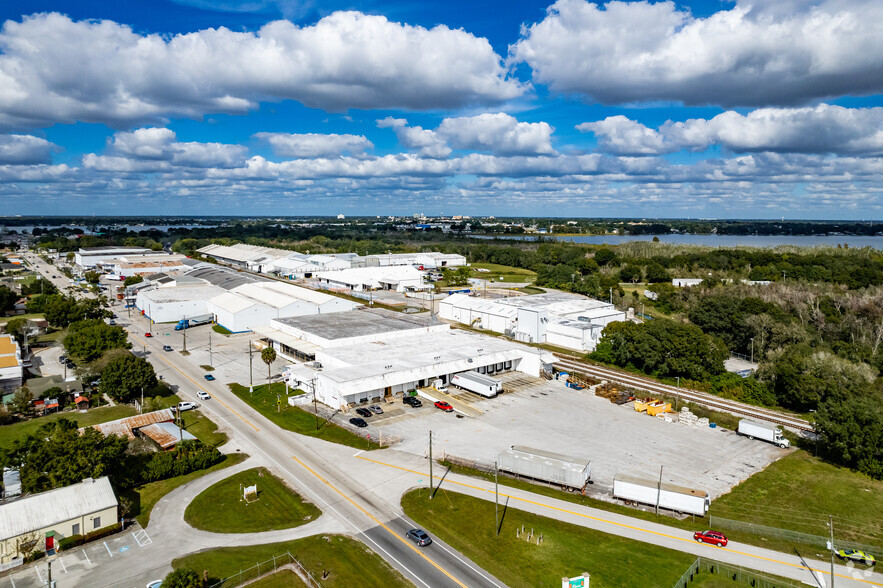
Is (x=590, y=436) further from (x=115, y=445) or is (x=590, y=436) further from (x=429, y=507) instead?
(x=115, y=445)

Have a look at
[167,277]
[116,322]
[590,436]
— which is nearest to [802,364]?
[590,436]

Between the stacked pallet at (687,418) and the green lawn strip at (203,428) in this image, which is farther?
the stacked pallet at (687,418)

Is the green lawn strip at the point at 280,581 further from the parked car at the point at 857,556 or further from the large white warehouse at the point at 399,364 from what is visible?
the parked car at the point at 857,556

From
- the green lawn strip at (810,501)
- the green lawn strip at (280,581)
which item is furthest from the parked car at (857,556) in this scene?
the green lawn strip at (280,581)

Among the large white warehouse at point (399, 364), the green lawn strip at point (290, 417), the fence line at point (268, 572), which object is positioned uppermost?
the large white warehouse at point (399, 364)

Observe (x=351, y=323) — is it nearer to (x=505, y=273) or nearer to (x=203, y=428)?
(x=203, y=428)

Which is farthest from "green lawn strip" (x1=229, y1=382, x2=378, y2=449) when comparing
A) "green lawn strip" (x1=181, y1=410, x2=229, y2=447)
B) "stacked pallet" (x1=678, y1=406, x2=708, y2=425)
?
"stacked pallet" (x1=678, y1=406, x2=708, y2=425)
